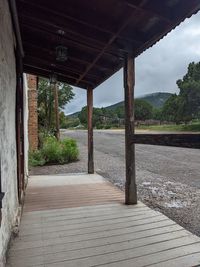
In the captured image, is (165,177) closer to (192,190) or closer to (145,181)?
(145,181)

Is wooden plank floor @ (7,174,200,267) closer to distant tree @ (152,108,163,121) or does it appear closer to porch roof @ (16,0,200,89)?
porch roof @ (16,0,200,89)

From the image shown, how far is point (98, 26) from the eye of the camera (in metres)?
4.23

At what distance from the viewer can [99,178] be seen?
7.57m

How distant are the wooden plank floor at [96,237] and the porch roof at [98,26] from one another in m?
2.39

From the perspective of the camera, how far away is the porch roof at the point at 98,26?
3.59 m

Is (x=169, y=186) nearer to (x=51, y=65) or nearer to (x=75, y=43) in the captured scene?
(x=51, y=65)

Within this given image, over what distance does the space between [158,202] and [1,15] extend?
3.97 m

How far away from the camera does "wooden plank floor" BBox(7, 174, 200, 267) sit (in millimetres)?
3086

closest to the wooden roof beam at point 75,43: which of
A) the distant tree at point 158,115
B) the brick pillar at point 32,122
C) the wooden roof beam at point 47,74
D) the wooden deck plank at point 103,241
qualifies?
the wooden roof beam at point 47,74

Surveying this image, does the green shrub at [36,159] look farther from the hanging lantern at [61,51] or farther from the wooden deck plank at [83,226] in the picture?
the wooden deck plank at [83,226]

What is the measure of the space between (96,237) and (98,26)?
2.66 meters

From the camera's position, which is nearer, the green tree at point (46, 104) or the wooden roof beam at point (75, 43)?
the wooden roof beam at point (75, 43)

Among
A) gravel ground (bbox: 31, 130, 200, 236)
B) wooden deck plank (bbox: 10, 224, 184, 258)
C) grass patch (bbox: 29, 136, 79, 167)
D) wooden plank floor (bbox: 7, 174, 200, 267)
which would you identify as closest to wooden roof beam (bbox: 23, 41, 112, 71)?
wooden plank floor (bbox: 7, 174, 200, 267)

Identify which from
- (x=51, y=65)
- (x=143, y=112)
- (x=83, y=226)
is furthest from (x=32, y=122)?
(x=143, y=112)
